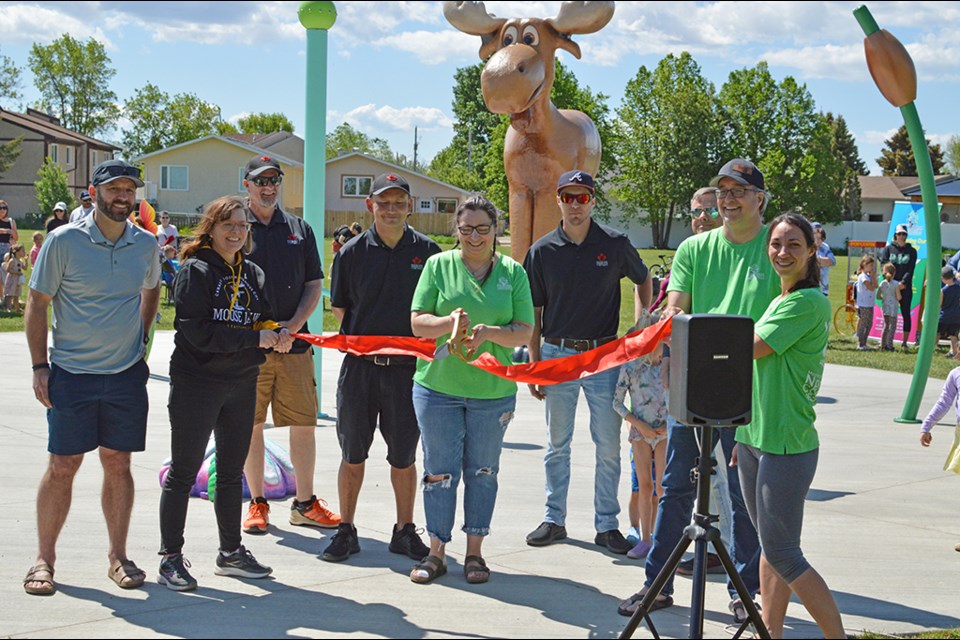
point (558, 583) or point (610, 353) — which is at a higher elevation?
point (610, 353)

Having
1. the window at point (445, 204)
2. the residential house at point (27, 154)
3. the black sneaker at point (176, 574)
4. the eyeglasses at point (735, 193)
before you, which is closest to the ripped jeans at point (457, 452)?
the black sneaker at point (176, 574)

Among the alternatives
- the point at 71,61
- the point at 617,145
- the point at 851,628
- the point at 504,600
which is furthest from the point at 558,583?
the point at 71,61

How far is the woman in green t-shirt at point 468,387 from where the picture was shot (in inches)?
228

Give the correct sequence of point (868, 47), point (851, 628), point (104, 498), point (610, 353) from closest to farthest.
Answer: point (851, 628)
point (104, 498)
point (610, 353)
point (868, 47)

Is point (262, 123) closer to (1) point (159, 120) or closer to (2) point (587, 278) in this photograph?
(1) point (159, 120)

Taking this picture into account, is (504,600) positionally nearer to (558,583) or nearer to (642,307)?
(558,583)

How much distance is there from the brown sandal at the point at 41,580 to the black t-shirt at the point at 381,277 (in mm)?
2123

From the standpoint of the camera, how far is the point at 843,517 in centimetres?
744

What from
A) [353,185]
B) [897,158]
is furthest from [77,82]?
[897,158]

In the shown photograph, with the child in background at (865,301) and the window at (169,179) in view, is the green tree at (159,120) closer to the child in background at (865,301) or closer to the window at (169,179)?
the window at (169,179)

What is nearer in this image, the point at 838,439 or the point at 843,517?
the point at 843,517

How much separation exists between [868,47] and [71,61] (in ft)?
316

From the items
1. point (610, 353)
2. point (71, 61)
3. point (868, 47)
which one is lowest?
point (610, 353)

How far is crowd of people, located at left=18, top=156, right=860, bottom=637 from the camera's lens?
461 centimetres
